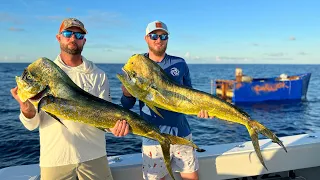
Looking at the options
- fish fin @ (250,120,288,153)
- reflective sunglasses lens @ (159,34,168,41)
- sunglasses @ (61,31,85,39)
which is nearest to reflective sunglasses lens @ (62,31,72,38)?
sunglasses @ (61,31,85,39)

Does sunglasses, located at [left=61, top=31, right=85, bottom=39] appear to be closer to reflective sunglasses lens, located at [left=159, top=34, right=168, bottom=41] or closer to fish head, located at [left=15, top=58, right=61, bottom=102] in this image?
fish head, located at [left=15, top=58, right=61, bottom=102]

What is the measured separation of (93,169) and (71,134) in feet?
1.37

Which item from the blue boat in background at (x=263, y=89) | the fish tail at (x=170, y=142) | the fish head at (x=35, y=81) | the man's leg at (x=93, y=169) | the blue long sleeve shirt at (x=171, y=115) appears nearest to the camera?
the fish head at (x=35, y=81)

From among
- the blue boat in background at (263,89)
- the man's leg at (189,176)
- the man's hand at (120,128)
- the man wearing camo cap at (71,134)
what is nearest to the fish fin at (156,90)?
the man's hand at (120,128)

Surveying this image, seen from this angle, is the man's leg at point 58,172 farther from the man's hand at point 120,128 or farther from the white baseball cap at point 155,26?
the white baseball cap at point 155,26

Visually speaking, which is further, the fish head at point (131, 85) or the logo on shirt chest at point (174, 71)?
the logo on shirt chest at point (174, 71)

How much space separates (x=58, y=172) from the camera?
2.74 m

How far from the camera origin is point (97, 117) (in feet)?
7.56

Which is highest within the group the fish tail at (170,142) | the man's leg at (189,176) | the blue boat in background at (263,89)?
the fish tail at (170,142)

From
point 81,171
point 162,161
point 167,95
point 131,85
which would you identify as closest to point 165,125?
point 162,161

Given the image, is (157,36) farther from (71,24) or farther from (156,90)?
(71,24)

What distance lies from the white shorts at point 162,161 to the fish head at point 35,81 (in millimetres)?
1523

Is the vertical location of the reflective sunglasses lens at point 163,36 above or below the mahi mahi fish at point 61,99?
above

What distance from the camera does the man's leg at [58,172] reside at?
108 inches
